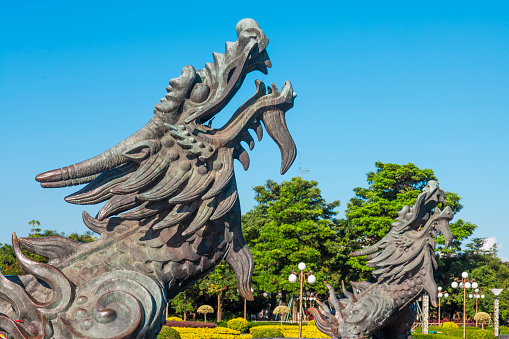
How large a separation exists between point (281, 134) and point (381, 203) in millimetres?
22596

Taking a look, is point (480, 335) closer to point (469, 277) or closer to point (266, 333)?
Result: point (266, 333)

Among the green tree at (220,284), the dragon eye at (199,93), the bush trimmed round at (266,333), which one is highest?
the dragon eye at (199,93)

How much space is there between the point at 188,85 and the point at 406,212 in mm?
4753

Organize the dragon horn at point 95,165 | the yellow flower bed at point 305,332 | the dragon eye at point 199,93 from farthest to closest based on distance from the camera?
1. the yellow flower bed at point 305,332
2. the dragon eye at point 199,93
3. the dragon horn at point 95,165

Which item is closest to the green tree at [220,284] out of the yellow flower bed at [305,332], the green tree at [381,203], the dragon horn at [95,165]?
the green tree at [381,203]

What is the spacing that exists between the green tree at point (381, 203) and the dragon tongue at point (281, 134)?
21953mm

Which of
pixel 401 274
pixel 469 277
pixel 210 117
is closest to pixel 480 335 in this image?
pixel 401 274

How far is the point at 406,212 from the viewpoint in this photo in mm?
7773

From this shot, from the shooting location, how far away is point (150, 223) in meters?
4.20

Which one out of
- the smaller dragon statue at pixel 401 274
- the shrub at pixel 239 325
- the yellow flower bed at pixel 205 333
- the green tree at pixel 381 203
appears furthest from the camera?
the green tree at pixel 381 203

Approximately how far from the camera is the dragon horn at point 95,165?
4.09 m

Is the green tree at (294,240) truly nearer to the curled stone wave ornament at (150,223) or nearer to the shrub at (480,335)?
the shrub at (480,335)

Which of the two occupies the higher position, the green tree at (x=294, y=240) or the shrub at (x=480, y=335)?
the green tree at (x=294, y=240)

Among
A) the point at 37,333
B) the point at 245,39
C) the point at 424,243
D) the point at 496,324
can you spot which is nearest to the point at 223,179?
the point at 245,39
